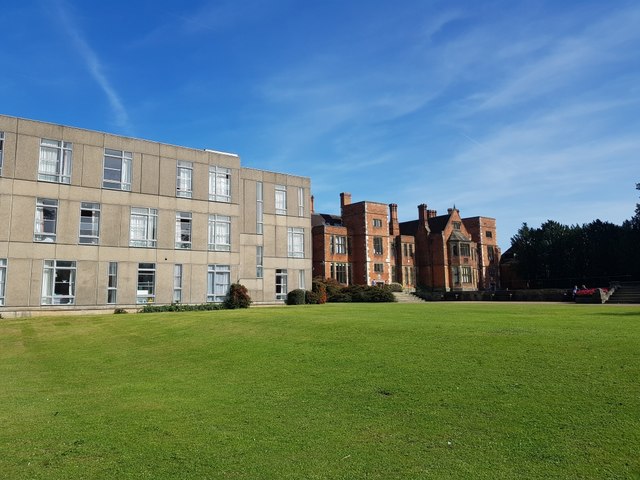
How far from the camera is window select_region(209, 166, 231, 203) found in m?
38.2

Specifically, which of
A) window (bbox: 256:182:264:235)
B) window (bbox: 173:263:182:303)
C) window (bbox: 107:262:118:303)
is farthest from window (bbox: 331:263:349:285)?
window (bbox: 107:262:118:303)

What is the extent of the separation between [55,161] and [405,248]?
154ft

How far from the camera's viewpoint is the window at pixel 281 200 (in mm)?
43188

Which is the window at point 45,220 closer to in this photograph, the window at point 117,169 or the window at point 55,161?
the window at point 55,161

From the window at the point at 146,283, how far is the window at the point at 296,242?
41.5 ft

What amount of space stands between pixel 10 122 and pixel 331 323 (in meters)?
24.9

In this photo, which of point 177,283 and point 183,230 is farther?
point 183,230

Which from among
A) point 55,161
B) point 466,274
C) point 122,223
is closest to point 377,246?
point 466,274

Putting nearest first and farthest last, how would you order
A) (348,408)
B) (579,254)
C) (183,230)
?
(348,408) → (183,230) → (579,254)

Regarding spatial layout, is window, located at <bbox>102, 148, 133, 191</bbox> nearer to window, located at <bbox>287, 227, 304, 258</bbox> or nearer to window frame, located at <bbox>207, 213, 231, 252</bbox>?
window frame, located at <bbox>207, 213, 231, 252</bbox>

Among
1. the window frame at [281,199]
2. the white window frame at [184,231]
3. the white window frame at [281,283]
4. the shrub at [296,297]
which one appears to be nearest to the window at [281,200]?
the window frame at [281,199]

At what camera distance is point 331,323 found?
1812 cm

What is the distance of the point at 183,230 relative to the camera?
119 feet

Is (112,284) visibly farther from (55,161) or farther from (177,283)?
(55,161)
